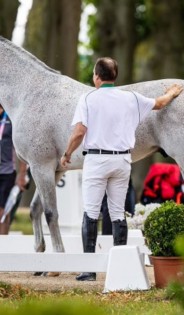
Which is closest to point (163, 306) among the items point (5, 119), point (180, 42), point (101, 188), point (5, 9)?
point (101, 188)

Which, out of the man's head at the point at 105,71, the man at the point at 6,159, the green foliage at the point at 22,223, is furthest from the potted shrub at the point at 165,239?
the green foliage at the point at 22,223

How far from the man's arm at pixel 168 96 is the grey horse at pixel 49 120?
0.07m

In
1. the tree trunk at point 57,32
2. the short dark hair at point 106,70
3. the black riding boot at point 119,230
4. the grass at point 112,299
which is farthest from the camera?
the tree trunk at point 57,32

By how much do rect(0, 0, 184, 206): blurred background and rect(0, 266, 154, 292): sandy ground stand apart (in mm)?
9150

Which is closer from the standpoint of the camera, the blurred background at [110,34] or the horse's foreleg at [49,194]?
the horse's foreleg at [49,194]

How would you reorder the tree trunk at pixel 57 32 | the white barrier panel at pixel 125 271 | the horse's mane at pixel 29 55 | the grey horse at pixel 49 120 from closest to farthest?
1. the white barrier panel at pixel 125 271
2. the grey horse at pixel 49 120
3. the horse's mane at pixel 29 55
4. the tree trunk at pixel 57 32

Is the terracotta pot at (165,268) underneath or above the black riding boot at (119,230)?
underneath

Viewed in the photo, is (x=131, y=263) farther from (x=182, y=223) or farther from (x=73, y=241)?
(x=73, y=241)

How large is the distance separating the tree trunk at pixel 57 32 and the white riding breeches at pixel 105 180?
13.1 m

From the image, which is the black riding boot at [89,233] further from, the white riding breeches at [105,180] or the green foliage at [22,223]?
the green foliage at [22,223]

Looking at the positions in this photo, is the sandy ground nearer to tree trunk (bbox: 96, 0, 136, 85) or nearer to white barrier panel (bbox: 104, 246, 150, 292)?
white barrier panel (bbox: 104, 246, 150, 292)

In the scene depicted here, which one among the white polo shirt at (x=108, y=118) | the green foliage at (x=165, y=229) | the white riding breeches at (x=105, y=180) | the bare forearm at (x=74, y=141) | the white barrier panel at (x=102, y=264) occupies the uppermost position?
the white polo shirt at (x=108, y=118)

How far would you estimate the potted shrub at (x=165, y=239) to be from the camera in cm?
794

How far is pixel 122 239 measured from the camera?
332 inches
